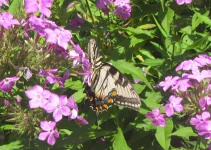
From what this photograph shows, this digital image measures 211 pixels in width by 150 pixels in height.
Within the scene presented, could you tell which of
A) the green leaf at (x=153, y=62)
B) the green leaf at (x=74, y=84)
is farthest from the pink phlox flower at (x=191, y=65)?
the green leaf at (x=74, y=84)

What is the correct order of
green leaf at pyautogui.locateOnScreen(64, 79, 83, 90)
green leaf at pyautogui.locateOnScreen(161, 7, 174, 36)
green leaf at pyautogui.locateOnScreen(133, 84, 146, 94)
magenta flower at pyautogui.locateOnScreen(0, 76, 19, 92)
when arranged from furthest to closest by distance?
green leaf at pyautogui.locateOnScreen(161, 7, 174, 36) < green leaf at pyautogui.locateOnScreen(133, 84, 146, 94) < green leaf at pyautogui.locateOnScreen(64, 79, 83, 90) < magenta flower at pyautogui.locateOnScreen(0, 76, 19, 92)

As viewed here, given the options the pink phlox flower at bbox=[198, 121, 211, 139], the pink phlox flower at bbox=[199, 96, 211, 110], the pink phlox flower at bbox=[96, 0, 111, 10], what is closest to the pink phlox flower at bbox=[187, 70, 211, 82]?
the pink phlox flower at bbox=[199, 96, 211, 110]

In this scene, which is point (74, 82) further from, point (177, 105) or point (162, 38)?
point (162, 38)

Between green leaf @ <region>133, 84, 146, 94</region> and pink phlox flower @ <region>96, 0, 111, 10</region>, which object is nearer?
green leaf @ <region>133, 84, 146, 94</region>

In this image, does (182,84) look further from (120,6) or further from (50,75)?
(120,6)

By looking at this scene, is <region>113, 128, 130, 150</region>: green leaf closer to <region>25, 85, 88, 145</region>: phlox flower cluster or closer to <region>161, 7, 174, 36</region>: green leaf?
<region>25, 85, 88, 145</region>: phlox flower cluster

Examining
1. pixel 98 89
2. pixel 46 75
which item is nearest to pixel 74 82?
pixel 98 89

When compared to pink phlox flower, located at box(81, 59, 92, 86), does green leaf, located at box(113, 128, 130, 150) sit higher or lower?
lower
